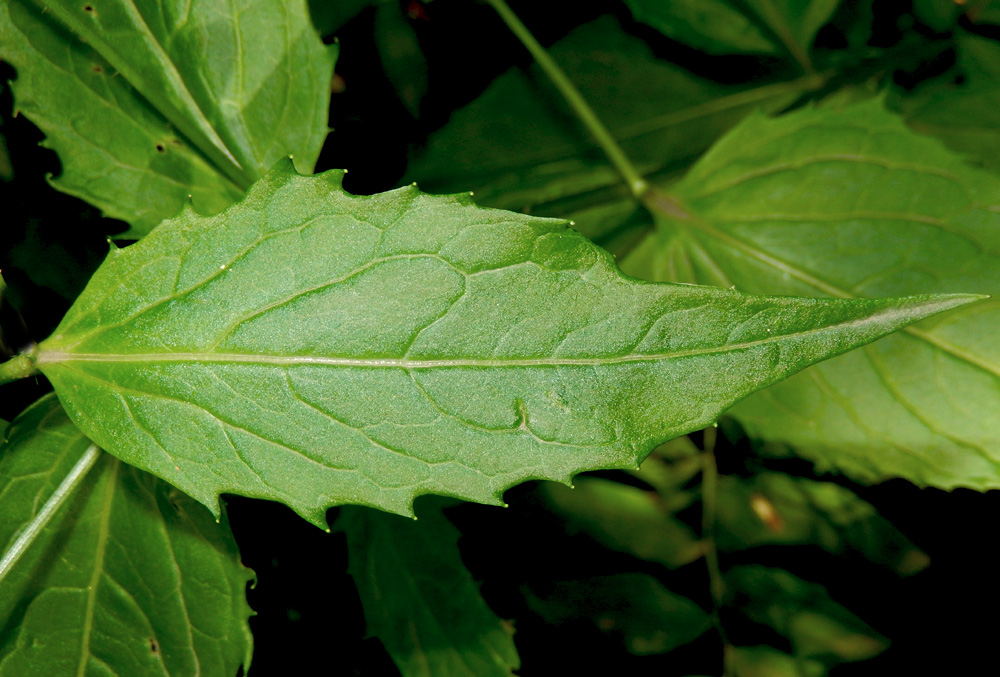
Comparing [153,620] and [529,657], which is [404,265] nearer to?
[153,620]

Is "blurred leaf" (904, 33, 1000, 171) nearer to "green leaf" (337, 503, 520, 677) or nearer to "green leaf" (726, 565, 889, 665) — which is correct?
"green leaf" (726, 565, 889, 665)

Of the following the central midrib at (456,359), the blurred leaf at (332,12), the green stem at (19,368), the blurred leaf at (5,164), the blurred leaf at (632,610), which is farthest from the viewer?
the blurred leaf at (632,610)

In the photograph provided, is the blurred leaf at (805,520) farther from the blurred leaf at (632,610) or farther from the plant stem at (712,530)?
the blurred leaf at (632,610)

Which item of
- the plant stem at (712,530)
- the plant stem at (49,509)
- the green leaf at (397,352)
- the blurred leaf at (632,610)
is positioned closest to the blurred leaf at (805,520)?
the plant stem at (712,530)

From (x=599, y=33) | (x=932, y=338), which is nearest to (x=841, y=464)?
(x=932, y=338)

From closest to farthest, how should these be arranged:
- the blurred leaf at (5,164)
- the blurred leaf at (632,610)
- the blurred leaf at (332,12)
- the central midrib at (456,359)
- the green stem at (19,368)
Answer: the central midrib at (456,359) → the green stem at (19,368) → the blurred leaf at (5,164) → the blurred leaf at (332,12) → the blurred leaf at (632,610)

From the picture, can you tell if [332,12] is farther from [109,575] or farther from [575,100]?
[109,575]
